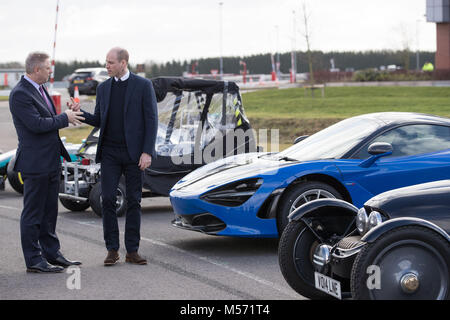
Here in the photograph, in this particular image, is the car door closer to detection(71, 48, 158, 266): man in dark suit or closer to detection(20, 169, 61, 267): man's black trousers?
detection(71, 48, 158, 266): man in dark suit

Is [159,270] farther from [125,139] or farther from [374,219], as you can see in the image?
[374,219]

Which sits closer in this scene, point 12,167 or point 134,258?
point 134,258

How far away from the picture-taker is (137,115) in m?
6.80

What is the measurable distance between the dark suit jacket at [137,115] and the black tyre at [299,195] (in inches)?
51.9

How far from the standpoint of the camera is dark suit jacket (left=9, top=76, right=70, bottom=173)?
642 centimetres

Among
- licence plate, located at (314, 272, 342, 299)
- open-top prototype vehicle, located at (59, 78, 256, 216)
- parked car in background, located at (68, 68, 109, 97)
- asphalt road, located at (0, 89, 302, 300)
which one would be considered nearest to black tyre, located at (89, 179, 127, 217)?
open-top prototype vehicle, located at (59, 78, 256, 216)

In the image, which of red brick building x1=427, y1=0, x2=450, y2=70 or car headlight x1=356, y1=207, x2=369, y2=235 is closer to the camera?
car headlight x1=356, y1=207, x2=369, y2=235

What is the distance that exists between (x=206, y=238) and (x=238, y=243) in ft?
1.61

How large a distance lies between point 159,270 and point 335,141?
2.34 metres

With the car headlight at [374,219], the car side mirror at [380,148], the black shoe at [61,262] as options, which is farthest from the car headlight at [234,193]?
the car headlight at [374,219]

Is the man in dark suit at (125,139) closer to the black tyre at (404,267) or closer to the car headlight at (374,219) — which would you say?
the car headlight at (374,219)

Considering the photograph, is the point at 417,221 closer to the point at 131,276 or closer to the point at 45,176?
the point at 131,276

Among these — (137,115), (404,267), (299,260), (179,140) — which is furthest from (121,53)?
(179,140)

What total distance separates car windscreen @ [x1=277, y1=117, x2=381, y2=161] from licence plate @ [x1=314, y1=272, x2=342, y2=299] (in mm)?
2620
